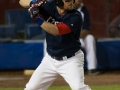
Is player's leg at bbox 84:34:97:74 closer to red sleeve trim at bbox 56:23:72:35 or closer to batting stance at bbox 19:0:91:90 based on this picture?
batting stance at bbox 19:0:91:90

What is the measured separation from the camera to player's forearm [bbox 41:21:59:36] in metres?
4.34

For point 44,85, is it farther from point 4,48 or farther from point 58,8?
point 4,48

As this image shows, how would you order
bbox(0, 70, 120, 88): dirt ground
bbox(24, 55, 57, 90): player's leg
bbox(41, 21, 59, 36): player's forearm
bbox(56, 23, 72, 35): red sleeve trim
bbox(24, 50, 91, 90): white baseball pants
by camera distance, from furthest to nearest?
bbox(0, 70, 120, 88): dirt ground, bbox(24, 55, 57, 90): player's leg, bbox(24, 50, 91, 90): white baseball pants, bbox(56, 23, 72, 35): red sleeve trim, bbox(41, 21, 59, 36): player's forearm

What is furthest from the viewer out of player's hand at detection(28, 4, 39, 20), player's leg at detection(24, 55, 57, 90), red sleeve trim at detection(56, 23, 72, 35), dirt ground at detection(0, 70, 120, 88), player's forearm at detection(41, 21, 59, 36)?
dirt ground at detection(0, 70, 120, 88)

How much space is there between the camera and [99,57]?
8414 mm

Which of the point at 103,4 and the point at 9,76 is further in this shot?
the point at 103,4

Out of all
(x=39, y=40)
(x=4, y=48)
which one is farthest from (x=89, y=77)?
(x=4, y=48)

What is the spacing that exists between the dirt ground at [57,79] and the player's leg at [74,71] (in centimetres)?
239

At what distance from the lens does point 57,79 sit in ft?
24.9

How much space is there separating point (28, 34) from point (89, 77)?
1.82 meters

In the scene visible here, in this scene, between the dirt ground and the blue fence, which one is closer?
the dirt ground

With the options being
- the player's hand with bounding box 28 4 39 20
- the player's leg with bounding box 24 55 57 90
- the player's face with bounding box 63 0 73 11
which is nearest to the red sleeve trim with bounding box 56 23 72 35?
the player's face with bounding box 63 0 73 11

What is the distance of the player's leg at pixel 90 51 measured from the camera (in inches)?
318

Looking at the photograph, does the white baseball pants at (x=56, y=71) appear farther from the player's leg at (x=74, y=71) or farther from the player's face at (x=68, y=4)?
the player's face at (x=68, y=4)
